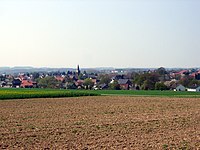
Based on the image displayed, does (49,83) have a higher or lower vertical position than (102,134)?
lower

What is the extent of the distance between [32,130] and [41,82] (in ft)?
315

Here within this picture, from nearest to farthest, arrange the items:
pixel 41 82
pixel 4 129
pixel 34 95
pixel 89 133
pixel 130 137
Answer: pixel 130 137, pixel 89 133, pixel 4 129, pixel 34 95, pixel 41 82

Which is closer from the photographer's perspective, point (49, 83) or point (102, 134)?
point (102, 134)

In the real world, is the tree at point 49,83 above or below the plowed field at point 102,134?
below

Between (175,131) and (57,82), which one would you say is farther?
(57,82)

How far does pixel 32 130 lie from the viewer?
2052 centimetres

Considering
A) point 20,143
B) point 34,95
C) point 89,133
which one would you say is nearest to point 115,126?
point 89,133

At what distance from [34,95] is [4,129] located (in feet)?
126

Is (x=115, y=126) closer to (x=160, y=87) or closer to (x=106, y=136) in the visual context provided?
(x=106, y=136)

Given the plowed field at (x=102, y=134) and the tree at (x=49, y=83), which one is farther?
the tree at (x=49, y=83)

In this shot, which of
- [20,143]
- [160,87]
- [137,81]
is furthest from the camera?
[137,81]

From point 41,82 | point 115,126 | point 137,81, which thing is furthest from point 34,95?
point 41,82

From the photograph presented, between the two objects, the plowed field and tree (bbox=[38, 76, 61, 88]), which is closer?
the plowed field

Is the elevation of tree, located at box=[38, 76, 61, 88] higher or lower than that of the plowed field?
lower
